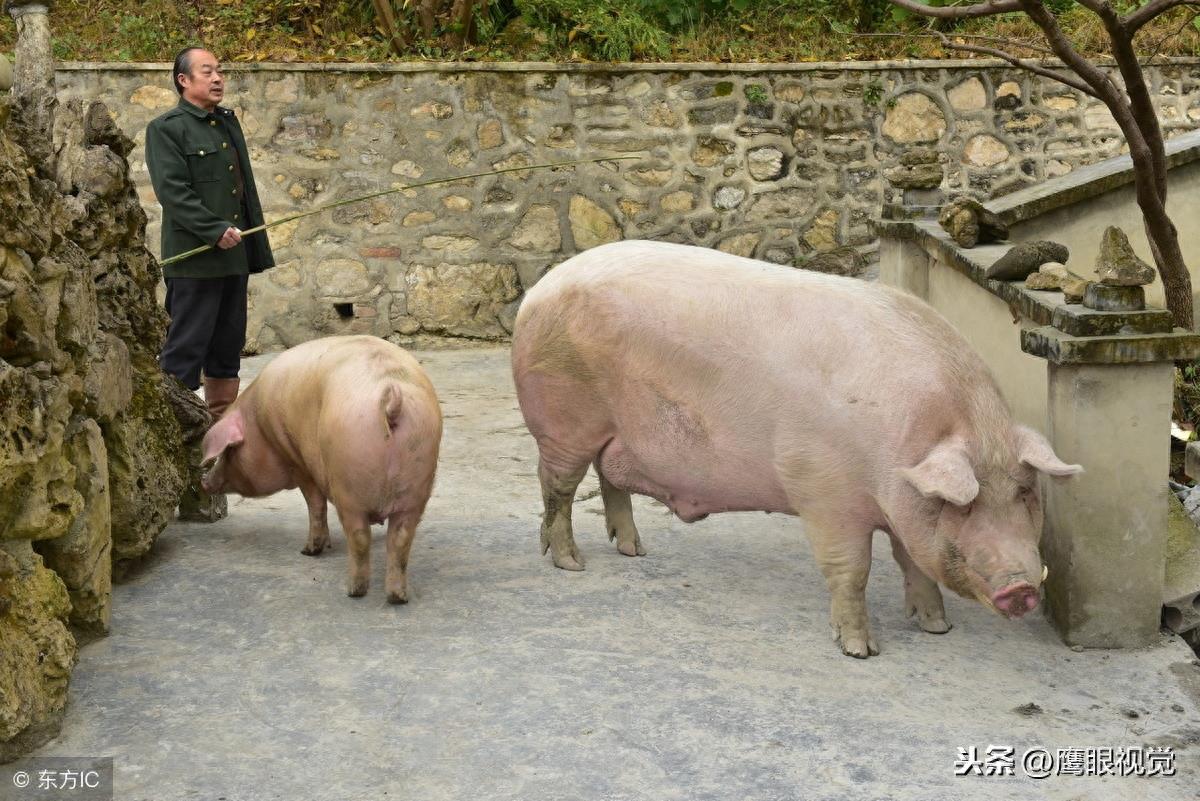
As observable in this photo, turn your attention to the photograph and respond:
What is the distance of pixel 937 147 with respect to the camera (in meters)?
9.13

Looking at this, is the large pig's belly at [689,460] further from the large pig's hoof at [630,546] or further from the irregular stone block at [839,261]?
the irregular stone block at [839,261]

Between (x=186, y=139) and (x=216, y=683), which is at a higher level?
(x=186, y=139)

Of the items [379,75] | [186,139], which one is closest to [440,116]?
[379,75]

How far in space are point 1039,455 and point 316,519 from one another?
2.59 metres

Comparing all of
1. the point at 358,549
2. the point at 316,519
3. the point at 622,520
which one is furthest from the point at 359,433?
the point at 622,520

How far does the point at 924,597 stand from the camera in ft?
14.8

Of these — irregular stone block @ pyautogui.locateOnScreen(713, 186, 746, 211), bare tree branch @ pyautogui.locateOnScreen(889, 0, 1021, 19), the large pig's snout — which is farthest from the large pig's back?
irregular stone block @ pyautogui.locateOnScreen(713, 186, 746, 211)

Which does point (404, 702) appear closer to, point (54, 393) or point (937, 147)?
point (54, 393)

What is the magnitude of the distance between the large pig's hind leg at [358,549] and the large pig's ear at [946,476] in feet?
5.73

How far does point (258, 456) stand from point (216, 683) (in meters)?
1.32

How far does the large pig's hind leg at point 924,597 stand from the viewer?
4.50 metres

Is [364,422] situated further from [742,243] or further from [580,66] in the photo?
[742,243]

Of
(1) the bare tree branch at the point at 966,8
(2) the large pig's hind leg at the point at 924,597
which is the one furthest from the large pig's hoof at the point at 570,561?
(1) the bare tree branch at the point at 966,8

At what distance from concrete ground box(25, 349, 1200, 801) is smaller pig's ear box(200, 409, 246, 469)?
38 cm
